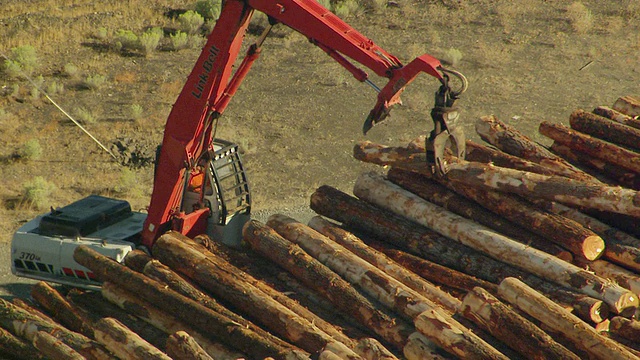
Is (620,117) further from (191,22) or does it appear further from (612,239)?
(191,22)

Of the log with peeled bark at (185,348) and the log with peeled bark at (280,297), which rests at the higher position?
the log with peeled bark at (280,297)

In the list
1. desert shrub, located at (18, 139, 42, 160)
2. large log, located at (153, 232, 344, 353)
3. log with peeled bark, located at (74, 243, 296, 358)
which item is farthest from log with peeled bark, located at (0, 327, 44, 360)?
desert shrub, located at (18, 139, 42, 160)

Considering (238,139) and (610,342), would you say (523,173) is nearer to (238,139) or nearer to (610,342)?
(610,342)

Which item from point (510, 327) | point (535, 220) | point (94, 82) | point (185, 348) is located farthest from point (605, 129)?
point (94, 82)

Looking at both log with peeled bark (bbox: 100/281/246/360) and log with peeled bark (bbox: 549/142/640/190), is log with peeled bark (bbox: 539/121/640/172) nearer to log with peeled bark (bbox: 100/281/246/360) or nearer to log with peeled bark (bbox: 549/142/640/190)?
log with peeled bark (bbox: 549/142/640/190)

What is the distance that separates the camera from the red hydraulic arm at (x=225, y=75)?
428 inches

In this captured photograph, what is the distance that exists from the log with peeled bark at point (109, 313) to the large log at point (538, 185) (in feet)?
14.3

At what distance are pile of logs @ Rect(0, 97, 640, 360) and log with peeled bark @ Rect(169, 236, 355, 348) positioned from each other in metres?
0.03

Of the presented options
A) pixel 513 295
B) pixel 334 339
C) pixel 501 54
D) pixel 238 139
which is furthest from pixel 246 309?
pixel 501 54

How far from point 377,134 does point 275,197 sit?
14.3 feet

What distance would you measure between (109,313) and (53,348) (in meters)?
1.52

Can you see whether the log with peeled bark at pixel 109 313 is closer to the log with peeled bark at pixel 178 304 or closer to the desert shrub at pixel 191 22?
the log with peeled bark at pixel 178 304

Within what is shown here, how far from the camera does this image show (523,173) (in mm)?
11828

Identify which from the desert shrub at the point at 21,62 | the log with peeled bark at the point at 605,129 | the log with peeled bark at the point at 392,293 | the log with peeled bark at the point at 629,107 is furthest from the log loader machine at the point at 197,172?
the desert shrub at the point at 21,62
